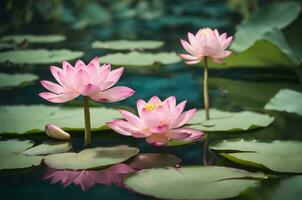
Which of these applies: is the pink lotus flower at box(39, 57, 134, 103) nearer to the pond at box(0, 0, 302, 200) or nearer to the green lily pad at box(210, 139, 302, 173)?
the pond at box(0, 0, 302, 200)

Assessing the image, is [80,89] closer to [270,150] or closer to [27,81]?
[270,150]

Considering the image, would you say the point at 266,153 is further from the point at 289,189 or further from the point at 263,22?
the point at 263,22

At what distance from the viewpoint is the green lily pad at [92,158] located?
101cm

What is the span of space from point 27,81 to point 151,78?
548 millimetres

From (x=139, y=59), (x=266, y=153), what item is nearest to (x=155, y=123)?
(x=266, y=153)

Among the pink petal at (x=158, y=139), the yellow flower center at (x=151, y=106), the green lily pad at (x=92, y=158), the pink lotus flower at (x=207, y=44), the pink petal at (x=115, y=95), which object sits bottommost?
the green lily pad at (x=92, y=158)

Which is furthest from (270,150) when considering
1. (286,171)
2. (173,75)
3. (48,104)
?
(173,75)

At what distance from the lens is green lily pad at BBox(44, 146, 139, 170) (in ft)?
3.31

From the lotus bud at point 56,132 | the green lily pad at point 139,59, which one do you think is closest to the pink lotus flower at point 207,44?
the lotus bud at point 56,132

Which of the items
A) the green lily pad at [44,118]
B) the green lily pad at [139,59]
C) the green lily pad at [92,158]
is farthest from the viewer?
the green lily pad at [139,59]

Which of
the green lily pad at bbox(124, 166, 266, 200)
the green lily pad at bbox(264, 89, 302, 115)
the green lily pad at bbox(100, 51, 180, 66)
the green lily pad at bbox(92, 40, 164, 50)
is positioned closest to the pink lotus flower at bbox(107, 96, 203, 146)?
the green lily pad at bbox(124, 166, 266, 200)

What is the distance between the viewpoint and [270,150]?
1.11 metres

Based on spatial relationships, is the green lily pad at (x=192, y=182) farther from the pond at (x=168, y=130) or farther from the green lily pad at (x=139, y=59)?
the green lily pad at (x=139, y=59)

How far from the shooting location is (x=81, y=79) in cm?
108
